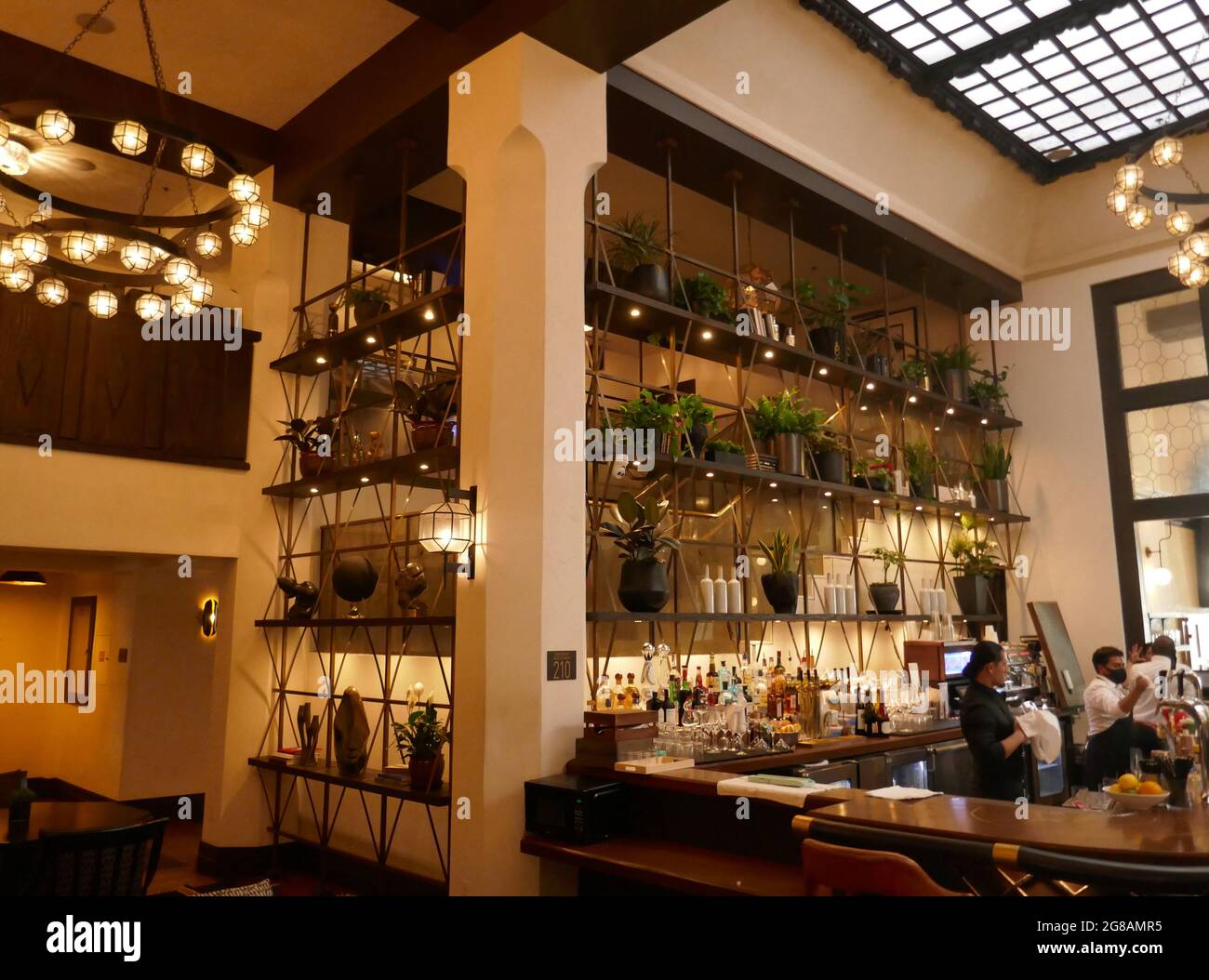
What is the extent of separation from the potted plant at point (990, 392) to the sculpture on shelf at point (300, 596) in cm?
664

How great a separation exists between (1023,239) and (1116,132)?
4.49 ft

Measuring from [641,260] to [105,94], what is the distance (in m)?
3.76

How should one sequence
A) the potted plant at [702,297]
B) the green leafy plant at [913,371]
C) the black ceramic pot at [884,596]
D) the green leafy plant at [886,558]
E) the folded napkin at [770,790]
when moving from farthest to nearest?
the green leafy plant at [913,371]
the green leafy plant at [886,558]
the black ceramic pot at [884,596]
the potted plant at [702,297]
the folded napkin at [770,790]

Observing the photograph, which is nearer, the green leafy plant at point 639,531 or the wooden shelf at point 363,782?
the wooden shelf at point 363,782

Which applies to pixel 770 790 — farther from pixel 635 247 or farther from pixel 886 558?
pixel 886 558

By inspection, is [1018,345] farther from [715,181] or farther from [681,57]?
[681,57]

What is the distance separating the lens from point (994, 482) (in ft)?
30.7

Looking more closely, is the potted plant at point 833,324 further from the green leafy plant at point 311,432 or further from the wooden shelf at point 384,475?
the green leafy plant at point 311,432

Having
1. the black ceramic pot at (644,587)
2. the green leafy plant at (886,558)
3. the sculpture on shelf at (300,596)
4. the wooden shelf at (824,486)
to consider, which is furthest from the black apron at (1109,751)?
the sculpture on shelf at (300,596)

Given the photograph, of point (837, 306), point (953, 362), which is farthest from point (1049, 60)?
point (953, 362)

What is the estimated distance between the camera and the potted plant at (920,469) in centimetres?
831

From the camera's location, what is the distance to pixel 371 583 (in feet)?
19.4

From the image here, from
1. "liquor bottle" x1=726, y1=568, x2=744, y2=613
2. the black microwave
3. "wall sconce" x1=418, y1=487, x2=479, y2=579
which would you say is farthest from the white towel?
"wall sconce" x1=418, y1=487, x2=479, y2=579

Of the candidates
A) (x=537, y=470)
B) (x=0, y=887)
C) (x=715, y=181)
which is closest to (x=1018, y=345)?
(x=715, y=181)
